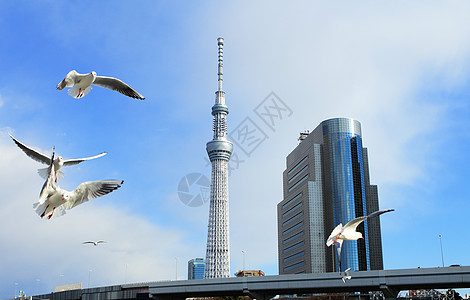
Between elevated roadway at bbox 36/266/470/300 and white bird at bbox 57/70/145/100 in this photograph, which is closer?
white bird at bbox 57/70/145/100

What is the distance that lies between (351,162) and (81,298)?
91.8 meters

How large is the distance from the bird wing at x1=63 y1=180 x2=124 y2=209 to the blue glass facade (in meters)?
139

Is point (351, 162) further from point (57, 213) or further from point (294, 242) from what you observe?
point (57, 213)

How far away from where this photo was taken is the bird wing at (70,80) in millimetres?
24594

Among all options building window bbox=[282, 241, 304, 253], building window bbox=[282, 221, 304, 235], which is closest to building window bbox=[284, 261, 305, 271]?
building window bbox=[282, 241, 304, 253]

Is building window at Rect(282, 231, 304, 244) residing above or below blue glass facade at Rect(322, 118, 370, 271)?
below

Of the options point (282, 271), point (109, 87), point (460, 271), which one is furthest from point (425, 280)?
point (282, 271)

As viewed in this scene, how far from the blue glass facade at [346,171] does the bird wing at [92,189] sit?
139305 mm

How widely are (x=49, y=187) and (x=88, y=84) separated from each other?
6793 millimetres

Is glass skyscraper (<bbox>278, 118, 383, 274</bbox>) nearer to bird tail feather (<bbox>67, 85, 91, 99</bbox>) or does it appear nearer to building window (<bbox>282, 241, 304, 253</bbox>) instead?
building window (<bbox>282, 241, 304, 253</bbox>)

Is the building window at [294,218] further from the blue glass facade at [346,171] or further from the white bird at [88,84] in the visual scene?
the white bird at [88,84]

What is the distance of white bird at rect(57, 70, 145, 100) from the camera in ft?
81.7

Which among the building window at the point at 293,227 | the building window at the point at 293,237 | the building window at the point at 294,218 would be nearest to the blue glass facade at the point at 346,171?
the building window at the point at 293,237

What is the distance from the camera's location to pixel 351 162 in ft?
541
